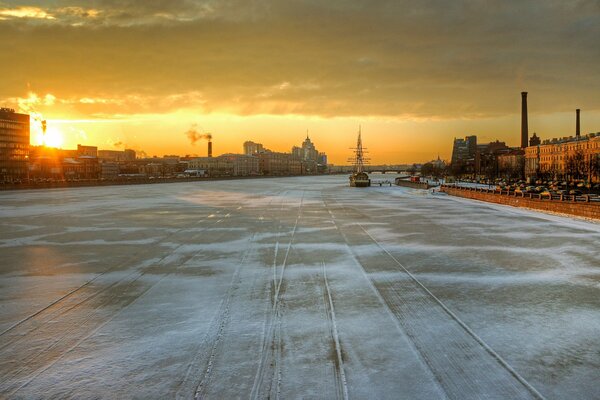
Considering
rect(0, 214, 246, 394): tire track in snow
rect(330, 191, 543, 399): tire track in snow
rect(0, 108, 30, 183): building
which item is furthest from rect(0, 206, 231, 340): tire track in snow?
rect(0, 108, 30, 183): building

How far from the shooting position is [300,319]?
30.1ft

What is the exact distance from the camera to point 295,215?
3234cm

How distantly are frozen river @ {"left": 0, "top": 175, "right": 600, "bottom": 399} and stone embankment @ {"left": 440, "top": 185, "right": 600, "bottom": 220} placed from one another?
12486 mm

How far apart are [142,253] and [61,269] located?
3.17m

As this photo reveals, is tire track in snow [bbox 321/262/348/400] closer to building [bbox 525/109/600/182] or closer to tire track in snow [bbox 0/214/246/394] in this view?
tire track in snow [bbox 0/214/246/394]

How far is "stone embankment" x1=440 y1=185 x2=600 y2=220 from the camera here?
29875mm

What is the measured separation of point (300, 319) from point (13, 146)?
166110 mm

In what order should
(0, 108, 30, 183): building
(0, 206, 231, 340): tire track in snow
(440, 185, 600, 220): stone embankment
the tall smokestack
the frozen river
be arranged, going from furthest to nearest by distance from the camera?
the tall smokestack < (0, 108, 30, 183): building < (440, 185, 600, 220): stone embankment < (0, 206, 231, 340): tire track in snow < the frozen river

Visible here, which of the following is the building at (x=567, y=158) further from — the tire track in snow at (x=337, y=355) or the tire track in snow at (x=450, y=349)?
the tire track in snow at (x=337, y=355)

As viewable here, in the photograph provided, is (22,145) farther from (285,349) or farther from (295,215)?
(285,349)

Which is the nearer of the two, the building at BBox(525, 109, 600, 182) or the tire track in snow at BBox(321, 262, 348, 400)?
the tire track in snow at BBox(321, 262, 348, 400)

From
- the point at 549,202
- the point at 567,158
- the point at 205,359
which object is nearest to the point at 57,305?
the point at 205,359

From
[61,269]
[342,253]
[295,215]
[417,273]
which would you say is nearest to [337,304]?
[417,273]

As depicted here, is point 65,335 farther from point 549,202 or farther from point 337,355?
point 549,202
